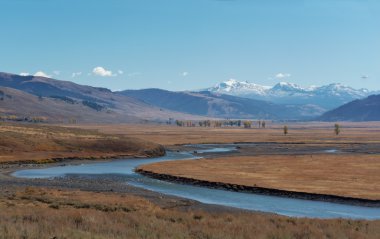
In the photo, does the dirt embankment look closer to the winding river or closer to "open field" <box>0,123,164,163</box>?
the winding river

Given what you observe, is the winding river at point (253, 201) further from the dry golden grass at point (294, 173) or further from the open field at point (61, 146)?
the open field at point (61, 146)

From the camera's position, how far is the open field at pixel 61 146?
112875 millimetres

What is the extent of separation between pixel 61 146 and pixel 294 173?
2678 inches

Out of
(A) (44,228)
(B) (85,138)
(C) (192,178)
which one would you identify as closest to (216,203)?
(C) (192,178)

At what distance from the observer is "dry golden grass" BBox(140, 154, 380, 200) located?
63.7 meters

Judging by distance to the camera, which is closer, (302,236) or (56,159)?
(302,236)

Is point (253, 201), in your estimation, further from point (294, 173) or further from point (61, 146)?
point (61, 146)

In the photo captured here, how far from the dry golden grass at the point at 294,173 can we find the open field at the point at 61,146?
101 ft

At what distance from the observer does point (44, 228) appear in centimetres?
2158

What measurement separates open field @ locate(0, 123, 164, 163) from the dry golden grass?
Answer: 101ft

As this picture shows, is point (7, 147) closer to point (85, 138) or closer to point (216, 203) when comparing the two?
point (85, 138)

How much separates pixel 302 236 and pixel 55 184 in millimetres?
49083

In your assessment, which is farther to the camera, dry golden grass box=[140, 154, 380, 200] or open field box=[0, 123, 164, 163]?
open field box=[0, 123, 164, 163]

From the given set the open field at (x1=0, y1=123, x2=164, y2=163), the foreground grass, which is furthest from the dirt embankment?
the open field at (x1=0, y1=123, x2=164, y2=163)
